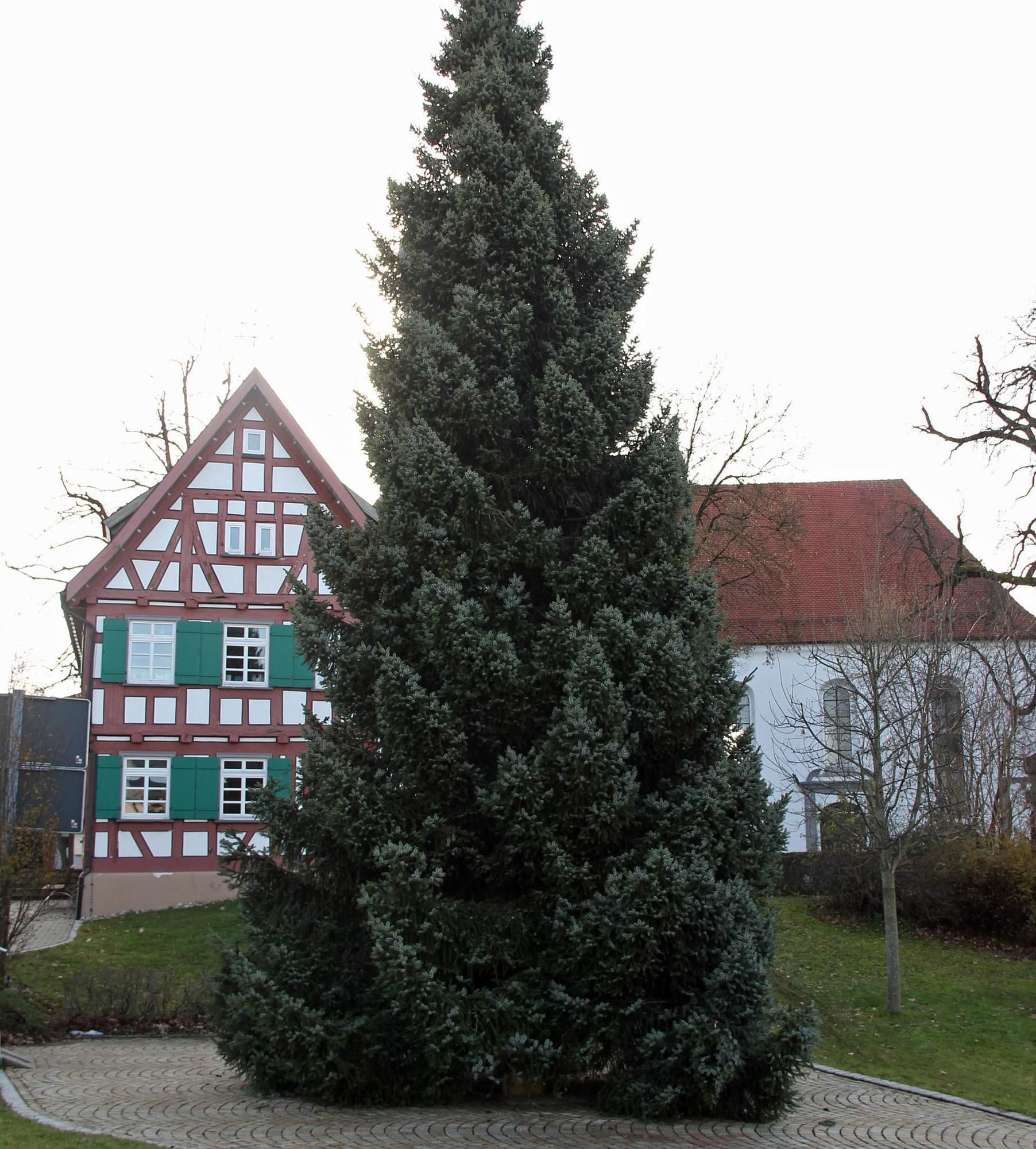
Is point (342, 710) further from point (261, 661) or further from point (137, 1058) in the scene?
point (261, 661)

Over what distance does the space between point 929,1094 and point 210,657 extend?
1623cm

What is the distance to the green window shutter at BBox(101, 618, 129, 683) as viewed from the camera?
77.4ft

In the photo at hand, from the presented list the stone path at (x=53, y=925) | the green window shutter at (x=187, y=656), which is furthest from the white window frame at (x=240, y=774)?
the stone path at (x=53, y=925)

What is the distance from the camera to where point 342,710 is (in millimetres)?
10070

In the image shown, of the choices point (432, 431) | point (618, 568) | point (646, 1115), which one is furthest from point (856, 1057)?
point (432, 431)

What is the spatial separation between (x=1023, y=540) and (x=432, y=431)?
17.4 metres

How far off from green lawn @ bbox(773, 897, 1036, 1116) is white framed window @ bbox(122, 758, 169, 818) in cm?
1147

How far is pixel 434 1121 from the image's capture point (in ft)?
28.3

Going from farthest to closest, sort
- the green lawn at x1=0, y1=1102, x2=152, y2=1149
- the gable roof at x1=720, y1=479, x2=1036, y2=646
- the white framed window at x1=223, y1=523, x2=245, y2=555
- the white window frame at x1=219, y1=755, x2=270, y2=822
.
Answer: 1. the gable roof at x1=720, y1=479, x2=1036, y2=646
2. the white framed window at x1=223, y1=523, x2=245, y2=555
3. the white window frame at x1=219, y1=755, x2=270, y2=822
4. the green lawn at x1=0, y1=1102, x2=152, y2=1149

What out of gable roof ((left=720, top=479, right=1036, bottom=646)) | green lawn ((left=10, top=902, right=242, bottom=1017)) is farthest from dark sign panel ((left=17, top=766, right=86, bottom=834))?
gable roof ((left=720, top=479, right=1036, bottom=646))

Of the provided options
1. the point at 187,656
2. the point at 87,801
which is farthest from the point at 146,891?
the point at 187,656

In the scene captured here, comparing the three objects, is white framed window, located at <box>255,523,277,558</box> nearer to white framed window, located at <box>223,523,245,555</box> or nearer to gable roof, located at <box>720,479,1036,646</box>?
white framed window, located at <box>223,523,245,555</box>

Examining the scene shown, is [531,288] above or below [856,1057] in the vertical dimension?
above

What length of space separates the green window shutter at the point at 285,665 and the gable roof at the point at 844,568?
9893 millimetres
